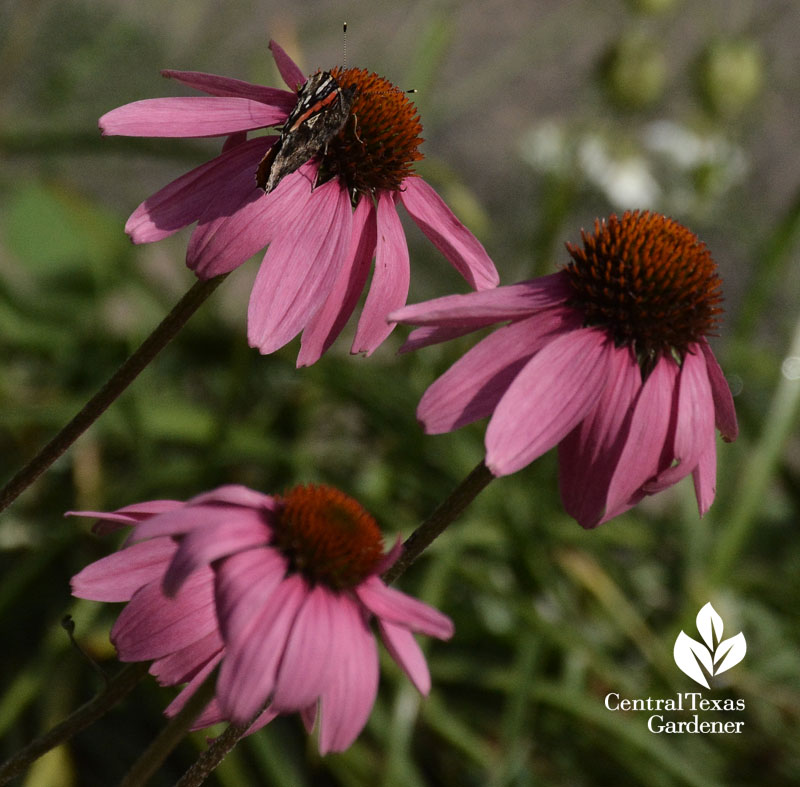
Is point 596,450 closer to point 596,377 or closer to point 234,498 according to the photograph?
point 596,377

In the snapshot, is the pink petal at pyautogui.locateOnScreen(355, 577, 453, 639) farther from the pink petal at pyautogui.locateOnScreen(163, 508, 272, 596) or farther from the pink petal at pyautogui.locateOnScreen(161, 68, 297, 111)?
the pink petal at pyautogui.locateOnScreen(161, 68, 297, 111)

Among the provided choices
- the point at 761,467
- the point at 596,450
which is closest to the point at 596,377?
the point at 596,450

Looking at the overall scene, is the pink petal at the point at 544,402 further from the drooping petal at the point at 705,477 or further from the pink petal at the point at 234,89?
the pink petal at the point at 234,89

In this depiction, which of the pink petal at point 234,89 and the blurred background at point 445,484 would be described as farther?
the blurred background at point 445,484

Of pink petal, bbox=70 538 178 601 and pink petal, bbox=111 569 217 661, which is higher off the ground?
pink petal, bbox=70 538 178 601

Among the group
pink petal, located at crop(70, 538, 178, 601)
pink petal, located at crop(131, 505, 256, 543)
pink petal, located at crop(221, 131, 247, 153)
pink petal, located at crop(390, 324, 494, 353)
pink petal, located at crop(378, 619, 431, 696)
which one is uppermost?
pink petal, located at crop(221, 131, 247, 153)

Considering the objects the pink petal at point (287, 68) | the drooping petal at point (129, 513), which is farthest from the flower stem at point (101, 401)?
the pink petal at point (287, 68)

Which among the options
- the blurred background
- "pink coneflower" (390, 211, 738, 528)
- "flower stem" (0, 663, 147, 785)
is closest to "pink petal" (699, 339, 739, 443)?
"pink coneflower" (390, 211, 738, 528)
